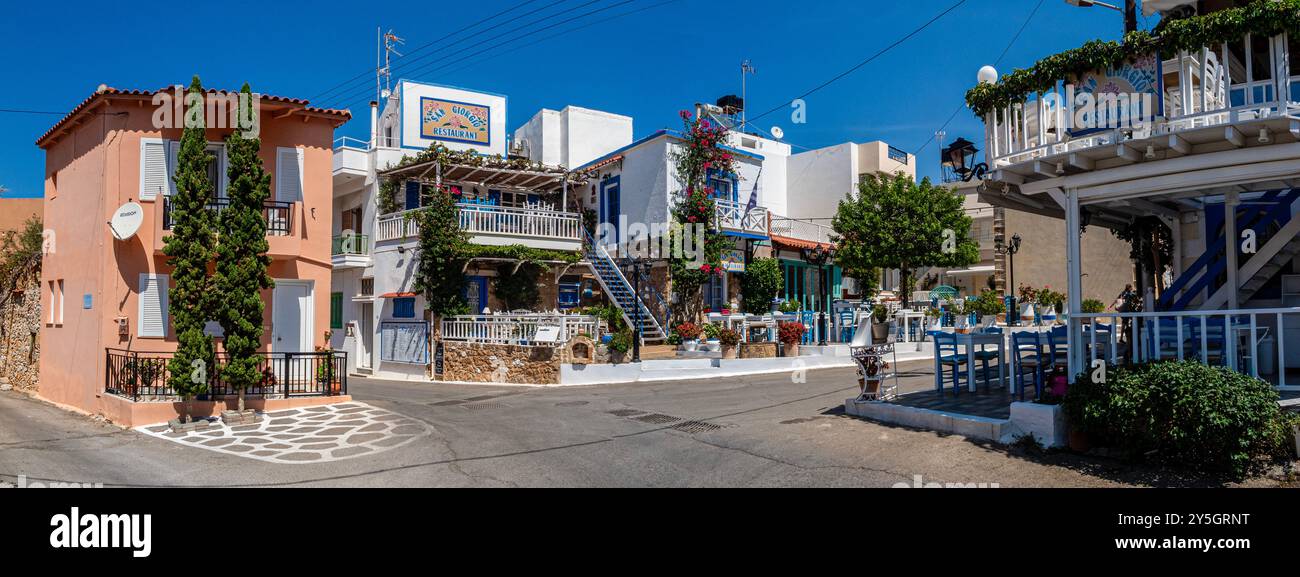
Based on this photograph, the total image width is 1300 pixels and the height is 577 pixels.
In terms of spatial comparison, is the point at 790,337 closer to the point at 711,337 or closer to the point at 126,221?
the point at 711,337

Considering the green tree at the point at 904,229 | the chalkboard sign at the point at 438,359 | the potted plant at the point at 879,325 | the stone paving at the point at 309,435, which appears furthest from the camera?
the green tree at the point at 904,229

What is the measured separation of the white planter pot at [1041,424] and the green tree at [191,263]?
11571mm

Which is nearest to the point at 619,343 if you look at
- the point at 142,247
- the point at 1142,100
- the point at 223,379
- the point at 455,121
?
the point at 223,379

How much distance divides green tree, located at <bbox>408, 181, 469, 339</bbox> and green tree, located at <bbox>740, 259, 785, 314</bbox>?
838cm

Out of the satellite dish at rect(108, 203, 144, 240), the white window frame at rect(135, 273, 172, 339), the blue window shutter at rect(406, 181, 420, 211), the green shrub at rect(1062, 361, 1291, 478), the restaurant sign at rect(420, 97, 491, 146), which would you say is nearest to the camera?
the green shrub at rect(1062, 361, 1291, 478)

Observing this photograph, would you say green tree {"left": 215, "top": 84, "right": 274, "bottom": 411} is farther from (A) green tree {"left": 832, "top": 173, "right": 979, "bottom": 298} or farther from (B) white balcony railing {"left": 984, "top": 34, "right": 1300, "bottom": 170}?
(A) green tree {"left": 832, "top": 173, "right": 979, "bottom": 298}

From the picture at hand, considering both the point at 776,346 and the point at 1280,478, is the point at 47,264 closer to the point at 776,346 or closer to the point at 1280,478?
the point at 776,346

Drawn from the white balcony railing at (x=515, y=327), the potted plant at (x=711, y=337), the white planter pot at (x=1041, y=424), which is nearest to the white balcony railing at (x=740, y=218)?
the potted plant at (x=711, y=337)

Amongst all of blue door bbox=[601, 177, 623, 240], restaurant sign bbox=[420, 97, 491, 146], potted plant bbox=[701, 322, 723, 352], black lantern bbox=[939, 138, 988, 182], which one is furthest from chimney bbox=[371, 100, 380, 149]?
black lantern bbox=[939, 138, 988, 182]

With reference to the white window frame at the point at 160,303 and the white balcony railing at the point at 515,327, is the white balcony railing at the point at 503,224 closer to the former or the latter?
the white balcony railing at the point at 515,327

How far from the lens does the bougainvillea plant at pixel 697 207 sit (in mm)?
20703

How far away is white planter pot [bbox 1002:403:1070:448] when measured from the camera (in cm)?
758

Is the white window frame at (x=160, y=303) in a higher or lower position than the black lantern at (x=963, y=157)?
lower

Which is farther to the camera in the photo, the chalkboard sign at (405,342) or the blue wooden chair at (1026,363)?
the chalkboard sign at (405,342)
